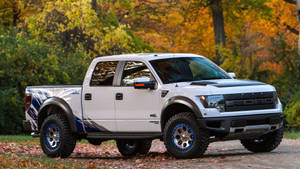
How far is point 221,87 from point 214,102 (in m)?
0.31

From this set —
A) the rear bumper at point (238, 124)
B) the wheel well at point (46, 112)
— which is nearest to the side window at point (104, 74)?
the wheel well at point (46, 112)

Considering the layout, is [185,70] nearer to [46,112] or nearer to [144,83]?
[144,83]

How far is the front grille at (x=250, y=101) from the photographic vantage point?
38.7ft

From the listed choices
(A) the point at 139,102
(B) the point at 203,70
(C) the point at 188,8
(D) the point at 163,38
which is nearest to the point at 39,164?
(A) the point at 139,102

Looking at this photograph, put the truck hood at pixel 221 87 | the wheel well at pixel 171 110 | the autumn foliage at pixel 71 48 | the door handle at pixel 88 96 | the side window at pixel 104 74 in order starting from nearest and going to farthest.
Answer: the truck hood at pixel 221 87 → the wheel well at pixel 171 110 → the side window at pixel 104 74 → the door handle at pixel 88 96 → the autumn foliage at pixel 71 48

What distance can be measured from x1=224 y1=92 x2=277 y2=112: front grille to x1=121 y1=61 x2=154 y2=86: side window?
1.77 m

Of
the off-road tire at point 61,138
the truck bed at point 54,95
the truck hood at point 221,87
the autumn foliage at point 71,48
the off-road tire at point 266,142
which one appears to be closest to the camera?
the truck hood at point 221,87

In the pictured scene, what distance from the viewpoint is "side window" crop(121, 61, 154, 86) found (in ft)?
42.3

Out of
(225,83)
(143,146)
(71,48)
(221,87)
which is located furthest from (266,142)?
(71,48)

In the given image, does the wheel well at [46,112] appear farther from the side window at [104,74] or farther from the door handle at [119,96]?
the door handle at [119,96]

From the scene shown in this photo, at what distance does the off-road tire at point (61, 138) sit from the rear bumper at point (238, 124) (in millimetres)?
3389

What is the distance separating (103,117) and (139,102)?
0.99 meters

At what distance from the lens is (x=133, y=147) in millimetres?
15180

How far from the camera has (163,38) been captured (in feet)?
145
